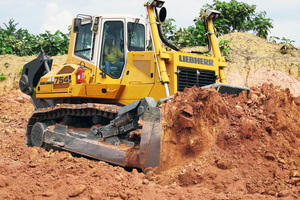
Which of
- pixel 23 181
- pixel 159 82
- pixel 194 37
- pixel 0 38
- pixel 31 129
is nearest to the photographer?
pixel 23 181

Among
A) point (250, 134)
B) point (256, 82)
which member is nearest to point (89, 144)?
point (250, 134)

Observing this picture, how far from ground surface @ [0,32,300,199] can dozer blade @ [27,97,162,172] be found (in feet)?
0.66

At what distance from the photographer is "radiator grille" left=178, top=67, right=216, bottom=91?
6.42 meters

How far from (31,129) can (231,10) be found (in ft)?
42.6

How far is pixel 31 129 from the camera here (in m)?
8.19

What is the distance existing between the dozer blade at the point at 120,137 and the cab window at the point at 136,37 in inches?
63.6

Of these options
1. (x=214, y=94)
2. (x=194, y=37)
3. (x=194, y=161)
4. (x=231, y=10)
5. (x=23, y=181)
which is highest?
(x=231, y=10)

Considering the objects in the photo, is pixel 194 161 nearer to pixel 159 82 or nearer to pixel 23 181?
pixel 159 82

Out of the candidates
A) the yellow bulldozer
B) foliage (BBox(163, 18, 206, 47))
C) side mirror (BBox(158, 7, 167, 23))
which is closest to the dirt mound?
the yellow bulldozer

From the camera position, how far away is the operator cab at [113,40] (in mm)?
7125

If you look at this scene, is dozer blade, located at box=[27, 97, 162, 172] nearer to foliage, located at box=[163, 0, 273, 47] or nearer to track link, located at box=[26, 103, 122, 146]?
track link, located at box=[26, 103, 122, 146]

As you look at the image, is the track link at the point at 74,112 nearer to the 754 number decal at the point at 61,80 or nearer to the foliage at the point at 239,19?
the 754 number decal at the point at 61,80

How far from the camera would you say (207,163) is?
15.6 ft

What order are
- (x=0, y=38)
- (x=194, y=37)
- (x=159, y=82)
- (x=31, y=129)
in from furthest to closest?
(x=0, y=38), (x=194, y=37), (x=31, y=129), (x=159, y=82)
